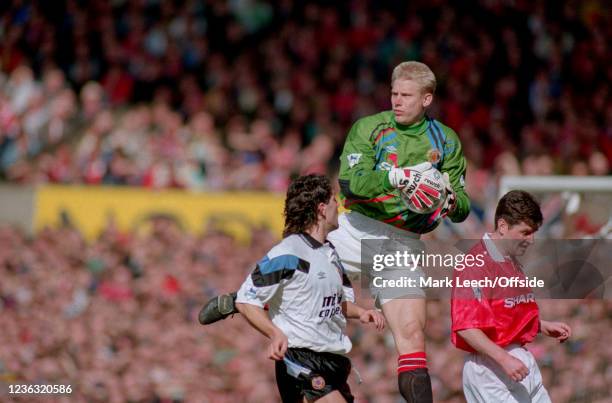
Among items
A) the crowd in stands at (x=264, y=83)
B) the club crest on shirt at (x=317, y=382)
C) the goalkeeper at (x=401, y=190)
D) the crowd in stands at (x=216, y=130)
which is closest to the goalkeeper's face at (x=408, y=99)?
the goalkeeper at (x=401, y=190)

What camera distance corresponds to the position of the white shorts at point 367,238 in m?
7.35

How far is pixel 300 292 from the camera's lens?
698 centimetres

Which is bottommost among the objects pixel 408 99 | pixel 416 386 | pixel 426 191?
pixel 416 386

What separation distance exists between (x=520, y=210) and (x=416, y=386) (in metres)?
1.22

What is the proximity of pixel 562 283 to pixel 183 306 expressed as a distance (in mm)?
5147

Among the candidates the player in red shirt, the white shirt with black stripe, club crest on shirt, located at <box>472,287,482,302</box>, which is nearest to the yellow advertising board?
the white shirt with black stripe

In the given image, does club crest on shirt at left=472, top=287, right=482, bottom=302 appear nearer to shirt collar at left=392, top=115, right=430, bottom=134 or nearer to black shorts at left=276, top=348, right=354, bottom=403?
black shorts at left=276, top=348, right=354, bottom=403

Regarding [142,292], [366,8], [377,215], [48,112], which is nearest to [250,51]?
[366,8]

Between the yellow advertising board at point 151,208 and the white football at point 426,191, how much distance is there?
28.8 ft

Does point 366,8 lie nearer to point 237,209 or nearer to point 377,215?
point 237,209

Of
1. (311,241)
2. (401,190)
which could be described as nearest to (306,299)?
(311,241)

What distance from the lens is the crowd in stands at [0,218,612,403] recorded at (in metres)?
11.5

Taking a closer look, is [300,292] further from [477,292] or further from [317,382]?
[477,292]

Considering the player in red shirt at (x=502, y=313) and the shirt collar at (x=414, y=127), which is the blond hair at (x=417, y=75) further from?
the player in red shirt at (x=502, y=313)
